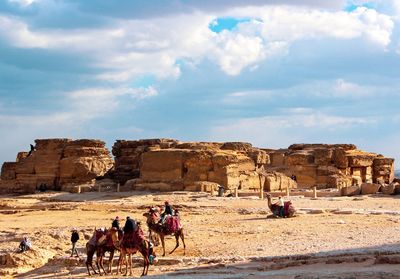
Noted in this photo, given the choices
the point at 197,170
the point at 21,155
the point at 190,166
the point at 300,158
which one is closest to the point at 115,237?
the point at 197,170

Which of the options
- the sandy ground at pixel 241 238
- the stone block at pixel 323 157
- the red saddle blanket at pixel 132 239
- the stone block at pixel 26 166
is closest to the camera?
the sandy ground at pixel 241 238

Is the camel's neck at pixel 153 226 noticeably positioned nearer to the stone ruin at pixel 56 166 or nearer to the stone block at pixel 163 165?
the stone block at pixel 163 165

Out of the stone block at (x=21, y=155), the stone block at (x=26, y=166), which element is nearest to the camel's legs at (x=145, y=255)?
the stone block at (x=26, y=166)

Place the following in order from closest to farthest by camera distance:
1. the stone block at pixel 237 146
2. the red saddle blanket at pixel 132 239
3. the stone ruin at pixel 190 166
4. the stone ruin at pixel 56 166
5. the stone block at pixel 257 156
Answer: the red saddle blanket at pixel 132 239 < the stone ruin at pixel 190 166 < the stone block at pixel 257 156 < the stone block at pixel 237 146 < the stone ruin at pixel 56 166

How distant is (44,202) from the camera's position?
3553 cm

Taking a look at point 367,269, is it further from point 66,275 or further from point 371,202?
point 371,202

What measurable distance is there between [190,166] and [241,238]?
1749cm

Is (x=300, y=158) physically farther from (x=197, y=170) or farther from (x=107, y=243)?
(x=107, y=243)

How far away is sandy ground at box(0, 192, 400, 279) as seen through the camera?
1333 centimetres

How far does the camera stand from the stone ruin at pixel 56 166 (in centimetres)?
4322

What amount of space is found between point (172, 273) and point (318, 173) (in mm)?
33966

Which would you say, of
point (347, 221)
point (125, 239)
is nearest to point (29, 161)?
point (347, 221)

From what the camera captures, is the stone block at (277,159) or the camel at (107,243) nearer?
the camel at (107,243)

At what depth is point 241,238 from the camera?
61.1ft
